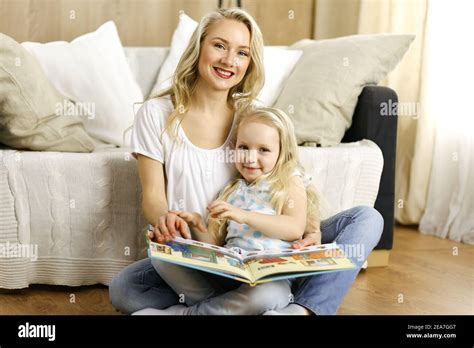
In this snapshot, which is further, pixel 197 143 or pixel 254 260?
pixel 197 143

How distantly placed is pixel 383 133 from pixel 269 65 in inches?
20.7

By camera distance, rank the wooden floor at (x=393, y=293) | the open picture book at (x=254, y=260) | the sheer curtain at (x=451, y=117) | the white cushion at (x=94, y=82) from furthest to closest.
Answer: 1. the sheer curtain at (x=451, y=117)
2. the white cushion at (x=94, y=82)
3. the wooden floor at (x=393, y=293)
4. the open picture book at (x=254, y=260)

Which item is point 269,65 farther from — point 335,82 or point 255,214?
point 255,214

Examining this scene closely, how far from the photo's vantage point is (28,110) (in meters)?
1.99

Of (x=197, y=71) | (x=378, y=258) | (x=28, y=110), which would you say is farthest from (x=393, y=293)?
(x=28, y=110)

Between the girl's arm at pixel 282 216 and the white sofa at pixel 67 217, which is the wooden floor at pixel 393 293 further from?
the girl's arm at pixel 282 216

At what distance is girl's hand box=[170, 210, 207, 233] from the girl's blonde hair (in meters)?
0.24

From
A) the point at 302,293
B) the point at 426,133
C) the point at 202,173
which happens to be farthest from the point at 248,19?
the point at 426,133

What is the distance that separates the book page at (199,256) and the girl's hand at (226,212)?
0.07 m

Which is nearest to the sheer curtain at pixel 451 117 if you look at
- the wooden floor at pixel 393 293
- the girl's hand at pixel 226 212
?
the wooden floor at pixel 393 293

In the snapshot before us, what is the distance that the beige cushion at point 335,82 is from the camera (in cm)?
226

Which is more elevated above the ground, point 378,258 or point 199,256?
point 199,256

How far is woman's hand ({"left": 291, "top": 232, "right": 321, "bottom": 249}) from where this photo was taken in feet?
5.28
